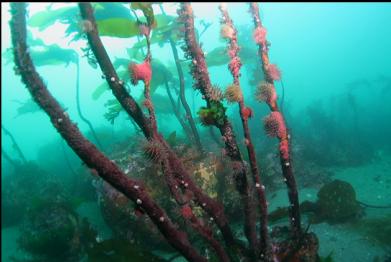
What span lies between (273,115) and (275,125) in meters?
0.14

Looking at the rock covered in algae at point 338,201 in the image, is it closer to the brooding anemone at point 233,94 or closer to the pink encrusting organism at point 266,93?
the pink encrusting organism at point 266,93

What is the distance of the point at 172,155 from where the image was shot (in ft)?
12.8

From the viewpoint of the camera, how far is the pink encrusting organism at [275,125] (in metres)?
3.93

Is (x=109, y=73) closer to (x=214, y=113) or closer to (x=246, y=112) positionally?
(x=214, y=113)

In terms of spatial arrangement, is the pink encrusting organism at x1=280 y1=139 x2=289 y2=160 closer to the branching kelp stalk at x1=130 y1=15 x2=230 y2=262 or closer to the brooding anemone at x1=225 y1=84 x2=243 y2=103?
the brooding anemone at x1=225 y1=84 x2=243 y2=103

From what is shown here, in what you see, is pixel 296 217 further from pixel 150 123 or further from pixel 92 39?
pixel 92 39

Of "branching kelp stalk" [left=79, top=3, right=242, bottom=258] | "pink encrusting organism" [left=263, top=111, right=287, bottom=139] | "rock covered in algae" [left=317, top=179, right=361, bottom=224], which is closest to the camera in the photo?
"branching kelp stalk" [left=79, top=3, right=242, bottom=258]

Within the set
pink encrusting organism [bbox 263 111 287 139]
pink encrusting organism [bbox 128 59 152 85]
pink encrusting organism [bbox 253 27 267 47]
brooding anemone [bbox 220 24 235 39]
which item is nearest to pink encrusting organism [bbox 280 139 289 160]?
pink encrusting organism [bbox 263 111 287 139]

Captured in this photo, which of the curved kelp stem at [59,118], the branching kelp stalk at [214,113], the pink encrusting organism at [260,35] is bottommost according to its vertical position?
the curved kelp stem at [59,118]

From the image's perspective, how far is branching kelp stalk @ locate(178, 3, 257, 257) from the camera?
344 cm

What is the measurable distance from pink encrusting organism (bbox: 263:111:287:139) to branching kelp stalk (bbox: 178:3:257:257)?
1.78ft

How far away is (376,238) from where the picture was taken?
557 cm

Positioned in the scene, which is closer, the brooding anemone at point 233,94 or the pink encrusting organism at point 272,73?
the brooding anemone at point 233,94

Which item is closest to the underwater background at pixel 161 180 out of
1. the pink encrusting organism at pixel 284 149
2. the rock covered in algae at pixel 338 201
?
the rock covered in algae at pixel 338 201
